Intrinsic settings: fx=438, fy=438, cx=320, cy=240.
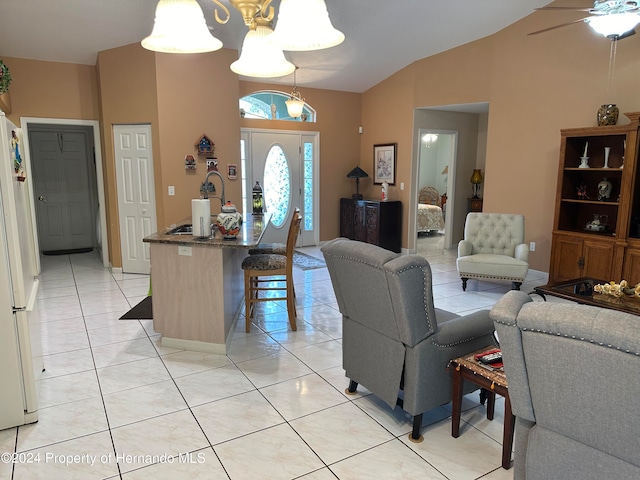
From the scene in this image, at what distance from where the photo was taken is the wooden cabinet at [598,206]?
4.40 m

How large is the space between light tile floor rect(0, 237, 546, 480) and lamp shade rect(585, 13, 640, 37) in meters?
2.96

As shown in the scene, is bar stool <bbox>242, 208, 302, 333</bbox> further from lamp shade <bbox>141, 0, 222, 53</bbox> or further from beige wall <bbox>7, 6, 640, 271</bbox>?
beige wall <bbox>7, 6, 640, 271</bbox>

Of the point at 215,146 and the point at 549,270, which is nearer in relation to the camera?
the point at 549,270

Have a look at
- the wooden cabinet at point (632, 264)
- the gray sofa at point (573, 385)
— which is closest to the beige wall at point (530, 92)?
the wooden cabinet at point (632, 264)

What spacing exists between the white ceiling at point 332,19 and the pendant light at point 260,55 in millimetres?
2266

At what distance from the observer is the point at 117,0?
4426 millimetres

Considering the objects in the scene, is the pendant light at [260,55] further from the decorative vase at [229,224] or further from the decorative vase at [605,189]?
the decorative vase at [605,189]

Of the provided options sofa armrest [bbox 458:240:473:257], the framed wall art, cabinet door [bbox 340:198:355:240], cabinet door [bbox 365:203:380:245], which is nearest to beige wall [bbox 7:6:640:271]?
sofa armrest [bbox 458:240:473:257]

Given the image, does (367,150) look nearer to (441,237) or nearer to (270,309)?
(441,237)

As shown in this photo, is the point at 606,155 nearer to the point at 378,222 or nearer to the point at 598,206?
the point at 598,206

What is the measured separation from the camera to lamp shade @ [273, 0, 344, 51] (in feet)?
6.29

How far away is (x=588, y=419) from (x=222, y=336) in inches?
101

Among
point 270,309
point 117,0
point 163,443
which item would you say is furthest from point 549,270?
point 117,0

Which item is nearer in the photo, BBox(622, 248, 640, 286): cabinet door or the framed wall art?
BBox(622, 248, 640, 286): cabinet door
